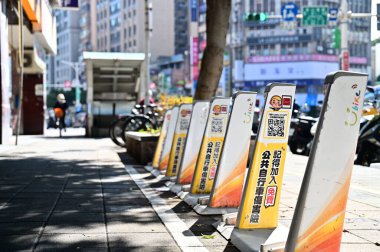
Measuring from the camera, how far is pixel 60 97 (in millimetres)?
26484

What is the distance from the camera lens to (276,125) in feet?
15.4

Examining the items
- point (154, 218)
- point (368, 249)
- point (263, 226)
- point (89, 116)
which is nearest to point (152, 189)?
point (154, 218)

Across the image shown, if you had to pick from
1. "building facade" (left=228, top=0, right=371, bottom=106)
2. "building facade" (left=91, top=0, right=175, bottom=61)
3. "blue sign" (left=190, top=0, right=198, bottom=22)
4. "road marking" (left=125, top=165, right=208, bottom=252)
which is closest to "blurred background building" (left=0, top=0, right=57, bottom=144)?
"road marking" (left=125, top=165, right=208, bottom=252)

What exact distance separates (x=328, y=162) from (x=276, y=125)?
1.10 meters

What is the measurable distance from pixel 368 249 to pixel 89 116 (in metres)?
19.2

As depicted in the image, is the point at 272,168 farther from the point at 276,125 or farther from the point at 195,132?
the point at 195,132

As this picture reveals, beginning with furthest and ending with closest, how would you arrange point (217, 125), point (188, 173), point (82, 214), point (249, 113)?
point (188, 173) < point (217, 125) < point (82, 214) < point (249, 113)

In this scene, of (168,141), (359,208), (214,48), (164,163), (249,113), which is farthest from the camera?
(214,48)

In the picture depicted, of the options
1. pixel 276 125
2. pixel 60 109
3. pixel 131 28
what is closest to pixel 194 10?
pixel 131 28

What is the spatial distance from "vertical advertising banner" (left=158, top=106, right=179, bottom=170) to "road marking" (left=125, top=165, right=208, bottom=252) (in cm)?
131

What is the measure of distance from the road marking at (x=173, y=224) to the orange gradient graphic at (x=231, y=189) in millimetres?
450

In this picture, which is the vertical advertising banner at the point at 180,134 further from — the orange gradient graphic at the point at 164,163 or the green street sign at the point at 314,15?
the green street sign at the point at 314,15

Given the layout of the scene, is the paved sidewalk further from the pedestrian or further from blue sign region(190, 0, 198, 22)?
blue sign region(190, 0, 198, 22)

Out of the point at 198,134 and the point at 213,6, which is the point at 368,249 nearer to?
the point at 198,134
